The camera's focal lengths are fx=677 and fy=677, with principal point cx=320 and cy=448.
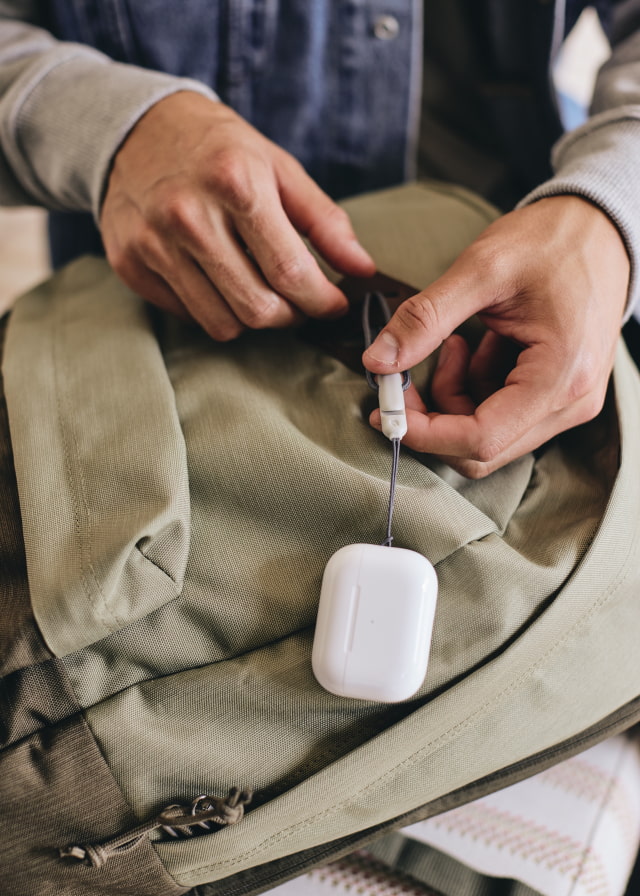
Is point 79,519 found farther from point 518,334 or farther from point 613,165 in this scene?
point 613,165

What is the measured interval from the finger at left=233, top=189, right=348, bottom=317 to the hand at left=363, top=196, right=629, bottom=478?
8 cm

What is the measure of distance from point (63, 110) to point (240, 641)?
51cm

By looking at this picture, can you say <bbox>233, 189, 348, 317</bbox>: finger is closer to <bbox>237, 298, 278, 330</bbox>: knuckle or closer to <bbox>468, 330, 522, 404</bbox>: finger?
<bbox>237, 298, 278, 330</bbox>: knuckle

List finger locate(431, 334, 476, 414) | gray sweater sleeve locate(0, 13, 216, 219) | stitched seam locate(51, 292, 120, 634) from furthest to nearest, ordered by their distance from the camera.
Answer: gray sweater sleeve locate(0, 13, 216, 219) → finger locate(431, 334, 476, 414) → stitched seam locate(51, 292, 120, 634)

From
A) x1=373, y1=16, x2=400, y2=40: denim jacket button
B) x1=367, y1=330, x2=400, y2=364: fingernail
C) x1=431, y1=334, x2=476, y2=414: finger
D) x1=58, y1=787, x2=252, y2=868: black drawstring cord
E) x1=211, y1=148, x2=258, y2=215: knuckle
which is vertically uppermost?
x1=373, y1=16, x2=400, y2=40: denim jacket button

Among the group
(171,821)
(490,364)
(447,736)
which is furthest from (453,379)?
(171,821)

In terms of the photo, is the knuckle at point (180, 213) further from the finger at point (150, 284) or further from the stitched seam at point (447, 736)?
the stitched seam at point (447, 736)

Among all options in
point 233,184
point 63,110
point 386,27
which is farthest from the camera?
point 386,27

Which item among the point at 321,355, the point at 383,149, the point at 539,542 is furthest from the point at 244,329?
the point at 383,149

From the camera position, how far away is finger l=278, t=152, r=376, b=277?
54cm

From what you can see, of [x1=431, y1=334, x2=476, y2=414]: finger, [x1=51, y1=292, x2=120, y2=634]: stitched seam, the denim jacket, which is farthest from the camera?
the denim jacket

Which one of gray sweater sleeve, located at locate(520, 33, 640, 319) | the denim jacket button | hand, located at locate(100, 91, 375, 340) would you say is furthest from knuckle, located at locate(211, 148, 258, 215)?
the denim jacket button

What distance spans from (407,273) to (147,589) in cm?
33

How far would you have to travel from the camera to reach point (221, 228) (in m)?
0.51
